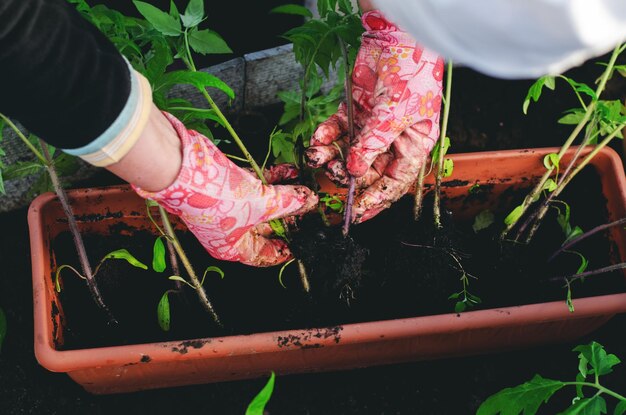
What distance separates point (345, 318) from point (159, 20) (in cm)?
72

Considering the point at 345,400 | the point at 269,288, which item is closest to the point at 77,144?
the point at 269,288

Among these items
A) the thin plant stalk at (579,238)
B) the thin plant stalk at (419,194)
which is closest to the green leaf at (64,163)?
the thin plant stalk at (419,194)

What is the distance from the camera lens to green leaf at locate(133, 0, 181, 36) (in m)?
0.88

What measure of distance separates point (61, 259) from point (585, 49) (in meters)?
1.13

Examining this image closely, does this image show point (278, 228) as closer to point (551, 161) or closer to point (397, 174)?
point (397, 174)

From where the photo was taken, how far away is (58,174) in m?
1.11

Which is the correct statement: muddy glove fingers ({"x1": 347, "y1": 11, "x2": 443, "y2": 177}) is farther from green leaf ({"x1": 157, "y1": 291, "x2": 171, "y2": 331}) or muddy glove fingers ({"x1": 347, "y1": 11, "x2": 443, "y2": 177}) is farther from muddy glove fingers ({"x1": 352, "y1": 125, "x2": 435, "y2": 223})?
green leaf ({"x1": 157, "y1": 291, "x2": 171, "y2": 331})

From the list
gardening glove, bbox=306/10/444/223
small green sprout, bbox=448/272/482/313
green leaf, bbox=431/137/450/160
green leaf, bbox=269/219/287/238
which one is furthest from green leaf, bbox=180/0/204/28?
small green sprout, bbox=448/272/482/313

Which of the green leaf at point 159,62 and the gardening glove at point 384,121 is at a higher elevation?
the green leaf at point 159,62

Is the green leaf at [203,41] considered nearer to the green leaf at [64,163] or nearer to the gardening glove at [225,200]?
the gardening glove at [225,200]

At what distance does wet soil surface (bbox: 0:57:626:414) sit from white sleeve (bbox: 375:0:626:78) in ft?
2.16

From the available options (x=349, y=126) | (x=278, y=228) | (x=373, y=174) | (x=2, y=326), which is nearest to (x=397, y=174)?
(x=373, y=174)

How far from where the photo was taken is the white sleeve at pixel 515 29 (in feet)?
1.71

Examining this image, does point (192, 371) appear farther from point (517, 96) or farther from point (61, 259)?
point (517, 96)
